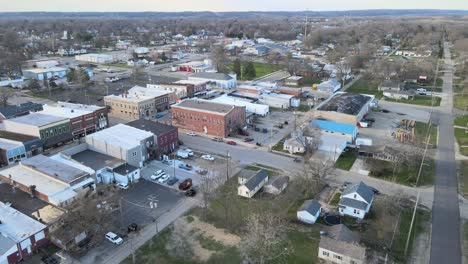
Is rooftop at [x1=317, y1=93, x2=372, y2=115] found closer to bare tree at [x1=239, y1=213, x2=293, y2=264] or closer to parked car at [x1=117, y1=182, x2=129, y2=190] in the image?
bare tree at [x1=239, y1=213, x2=293, y2=264]

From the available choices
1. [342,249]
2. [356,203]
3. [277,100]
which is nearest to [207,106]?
[277,100]

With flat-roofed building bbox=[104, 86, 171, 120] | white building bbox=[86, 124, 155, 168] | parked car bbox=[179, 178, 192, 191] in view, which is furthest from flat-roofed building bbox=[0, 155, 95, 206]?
flat-roofed building bbox=[104, 86, 171, 120]

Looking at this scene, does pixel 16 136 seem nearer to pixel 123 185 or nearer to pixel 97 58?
pixel 123 185

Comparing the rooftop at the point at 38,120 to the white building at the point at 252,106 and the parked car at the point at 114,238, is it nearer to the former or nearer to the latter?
the parked car at the point at 114,238

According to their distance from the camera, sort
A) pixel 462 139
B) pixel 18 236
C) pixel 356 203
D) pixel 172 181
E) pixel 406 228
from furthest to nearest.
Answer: pixel 462 139
pixel 172 181
pixel 356 203
pixel 406 228
pixel 18 236

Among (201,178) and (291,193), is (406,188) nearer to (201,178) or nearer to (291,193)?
(291,193)

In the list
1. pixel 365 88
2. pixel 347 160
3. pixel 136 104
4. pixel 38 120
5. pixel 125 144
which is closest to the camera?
pixel 125 144

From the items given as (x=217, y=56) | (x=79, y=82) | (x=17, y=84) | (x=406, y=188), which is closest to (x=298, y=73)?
(x=217, y=56)
